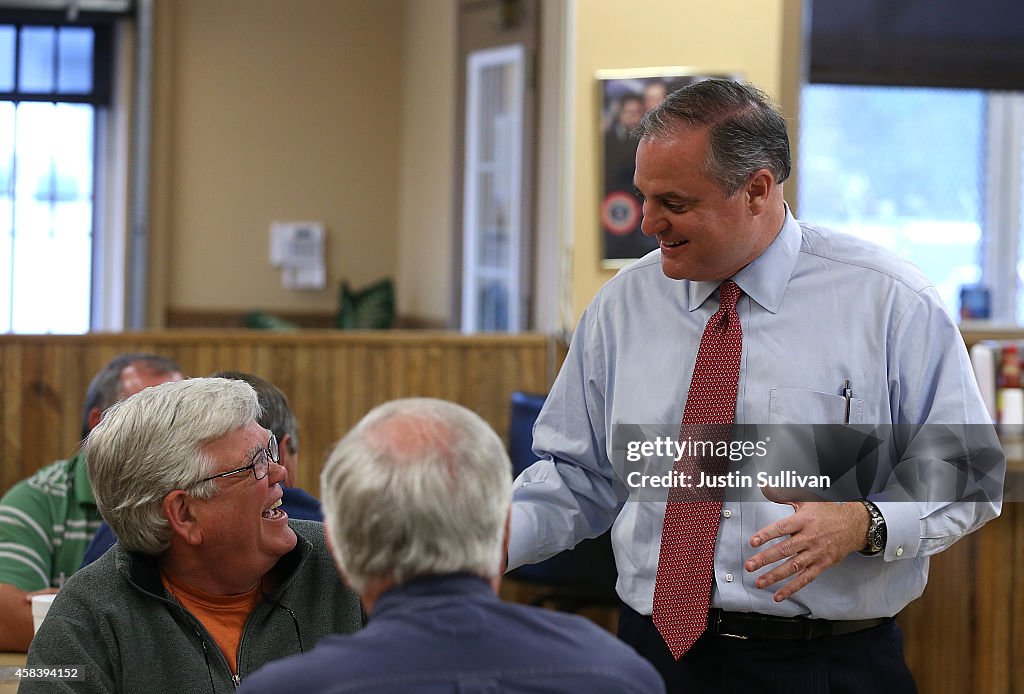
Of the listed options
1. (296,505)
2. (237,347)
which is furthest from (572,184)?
(296,505)

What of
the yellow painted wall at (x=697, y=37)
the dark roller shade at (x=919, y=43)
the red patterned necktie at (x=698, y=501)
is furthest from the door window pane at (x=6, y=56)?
the red patterned necktie at (x=698, y=501)

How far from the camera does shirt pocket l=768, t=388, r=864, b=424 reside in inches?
73.7

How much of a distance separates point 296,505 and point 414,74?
5643 millimetres

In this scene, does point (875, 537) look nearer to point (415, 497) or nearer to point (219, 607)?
point (415, 497)

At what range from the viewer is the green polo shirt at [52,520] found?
272 centimetres

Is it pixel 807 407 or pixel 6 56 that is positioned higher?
pixel 6 56

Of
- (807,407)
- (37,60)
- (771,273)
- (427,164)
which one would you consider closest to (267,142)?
(427,164)

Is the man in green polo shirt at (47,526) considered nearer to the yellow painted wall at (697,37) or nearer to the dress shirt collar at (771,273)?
the dress shirt collar at (771,273)

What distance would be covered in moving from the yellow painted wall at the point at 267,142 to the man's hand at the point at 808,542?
585 cm

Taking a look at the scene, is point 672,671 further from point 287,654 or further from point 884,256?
point 884,256

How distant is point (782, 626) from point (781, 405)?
0.35m

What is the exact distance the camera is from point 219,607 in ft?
5.90

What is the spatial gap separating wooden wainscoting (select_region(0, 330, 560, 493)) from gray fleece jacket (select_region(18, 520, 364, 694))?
8.28ft

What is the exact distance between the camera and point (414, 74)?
7434 millimetres
